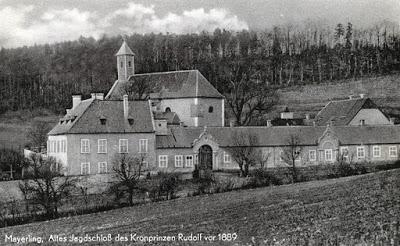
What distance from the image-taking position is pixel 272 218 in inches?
874

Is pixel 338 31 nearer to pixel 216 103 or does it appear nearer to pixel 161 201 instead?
pixel 216 103

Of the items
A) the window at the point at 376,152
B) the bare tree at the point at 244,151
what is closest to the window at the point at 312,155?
the bare tree at the point at 244,151

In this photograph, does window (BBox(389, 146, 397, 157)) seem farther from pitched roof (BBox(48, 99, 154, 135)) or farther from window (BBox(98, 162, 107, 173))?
window (BBox(98, 162, 107, 173))

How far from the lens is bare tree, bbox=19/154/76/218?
35.7 m

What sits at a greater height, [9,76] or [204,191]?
[9,76]

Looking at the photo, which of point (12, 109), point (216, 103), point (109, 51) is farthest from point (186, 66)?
point (12, 109)

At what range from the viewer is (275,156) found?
172 ft

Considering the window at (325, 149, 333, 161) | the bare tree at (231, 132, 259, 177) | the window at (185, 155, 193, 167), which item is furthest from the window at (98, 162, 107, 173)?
the window at (325, 149, 333, 161)

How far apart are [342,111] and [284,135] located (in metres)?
12.8

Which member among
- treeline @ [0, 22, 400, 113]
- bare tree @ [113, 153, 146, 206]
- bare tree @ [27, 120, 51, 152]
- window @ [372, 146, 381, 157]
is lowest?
bare tree @ [113, 153, 146, 206]

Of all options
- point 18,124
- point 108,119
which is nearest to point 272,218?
point 108,119

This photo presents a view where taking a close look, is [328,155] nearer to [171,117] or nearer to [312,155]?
[312,155]

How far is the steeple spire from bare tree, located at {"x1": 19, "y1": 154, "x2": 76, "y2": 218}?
28.1 metres

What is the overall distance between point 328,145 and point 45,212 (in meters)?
28.1
